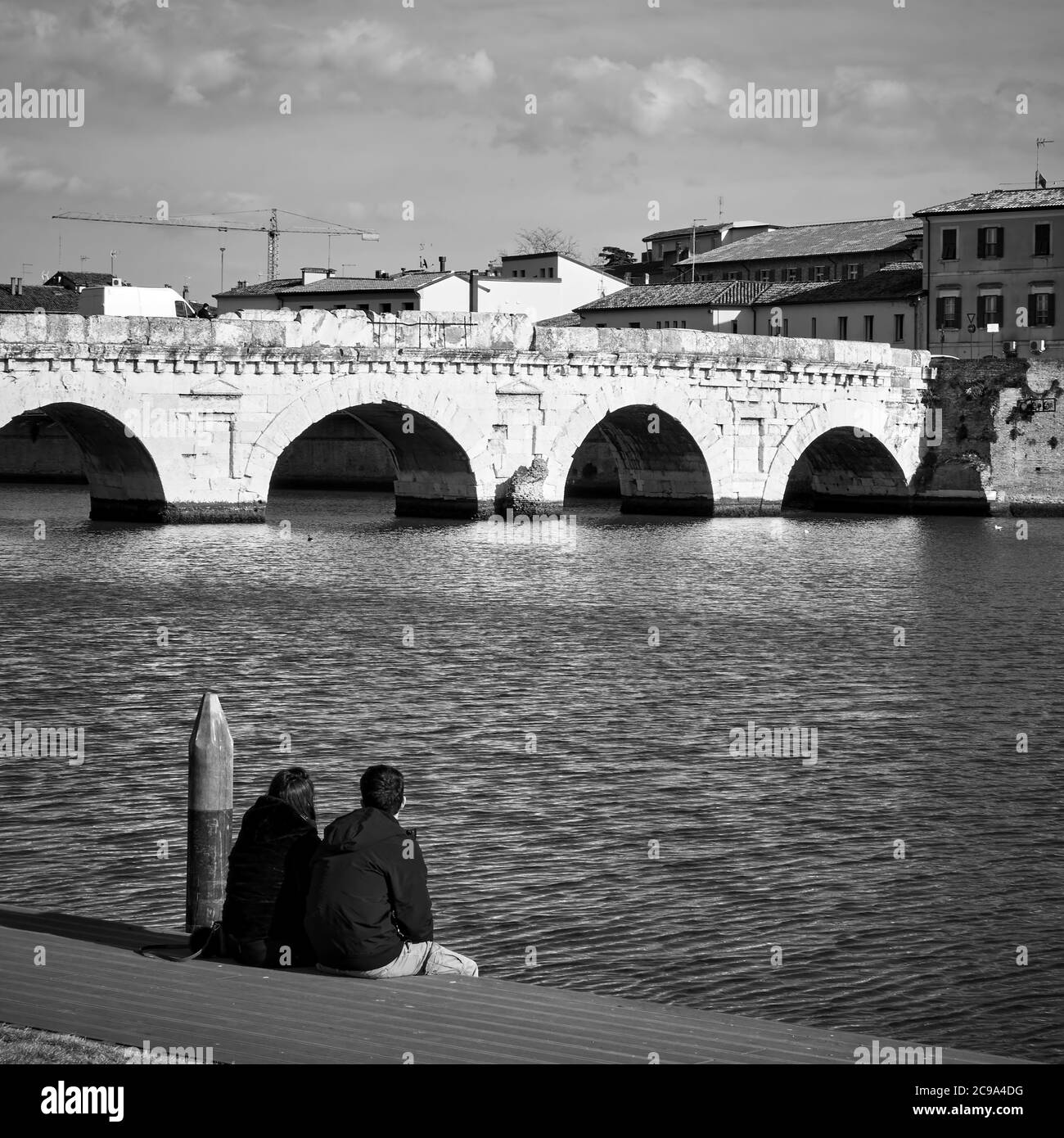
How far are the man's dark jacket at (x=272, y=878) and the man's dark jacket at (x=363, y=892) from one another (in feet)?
0.66

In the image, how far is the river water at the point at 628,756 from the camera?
35.0ft

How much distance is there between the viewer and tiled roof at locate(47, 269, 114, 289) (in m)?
79.2

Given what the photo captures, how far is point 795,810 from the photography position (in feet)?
46.7

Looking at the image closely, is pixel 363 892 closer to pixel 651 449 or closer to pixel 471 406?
pixel 471 406

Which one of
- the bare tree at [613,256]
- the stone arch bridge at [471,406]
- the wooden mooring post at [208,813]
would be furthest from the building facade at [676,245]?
the wooden mooring post at [208,813]

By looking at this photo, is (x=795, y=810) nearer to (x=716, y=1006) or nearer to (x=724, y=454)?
(x=716, y=1006)

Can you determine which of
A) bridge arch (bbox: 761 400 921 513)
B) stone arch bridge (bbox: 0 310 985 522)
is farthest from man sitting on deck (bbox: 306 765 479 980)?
bridge arch (bbox: 761 400 921 513)

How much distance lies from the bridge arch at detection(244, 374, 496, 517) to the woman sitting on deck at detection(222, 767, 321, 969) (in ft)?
104

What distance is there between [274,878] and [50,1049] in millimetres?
1765

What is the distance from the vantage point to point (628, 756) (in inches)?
640

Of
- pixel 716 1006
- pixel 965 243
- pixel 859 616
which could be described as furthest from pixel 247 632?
pixel 965 243

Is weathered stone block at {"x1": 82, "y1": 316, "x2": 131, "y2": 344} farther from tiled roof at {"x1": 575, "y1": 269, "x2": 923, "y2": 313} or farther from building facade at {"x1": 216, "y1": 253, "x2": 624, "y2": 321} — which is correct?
building facade at {"x1": 216, "y1": 253, "x2": 624, "y2": 321}

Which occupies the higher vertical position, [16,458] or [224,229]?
[224,229]
